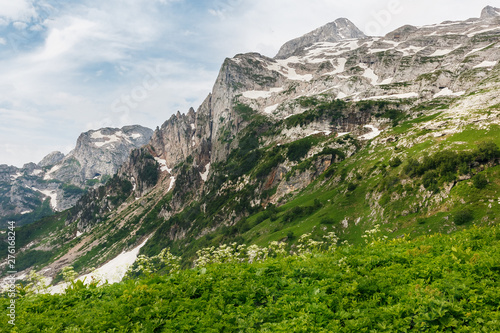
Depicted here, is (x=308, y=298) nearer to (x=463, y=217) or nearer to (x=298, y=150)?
(x=463, y=217)

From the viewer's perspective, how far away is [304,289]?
1157 centimetres

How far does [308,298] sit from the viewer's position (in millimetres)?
10648

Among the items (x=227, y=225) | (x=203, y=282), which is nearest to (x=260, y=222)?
(x=227, y=225)

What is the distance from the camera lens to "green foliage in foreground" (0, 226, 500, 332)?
883cm

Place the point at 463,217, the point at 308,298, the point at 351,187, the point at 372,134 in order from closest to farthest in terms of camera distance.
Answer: the point at 308,298 < the point at 463,217 < the point at 351,187 < the point at 372,134

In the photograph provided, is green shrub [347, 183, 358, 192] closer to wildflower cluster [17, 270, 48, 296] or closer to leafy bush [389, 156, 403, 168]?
leafy bush [389, 156, 403, 168]

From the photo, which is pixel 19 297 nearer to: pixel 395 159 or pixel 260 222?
pixel 395 159

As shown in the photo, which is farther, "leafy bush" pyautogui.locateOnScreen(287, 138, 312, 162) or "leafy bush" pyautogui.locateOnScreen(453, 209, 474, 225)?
"leafy bush" pyautogui.locateOnScreen(287, 138, 312, 162)

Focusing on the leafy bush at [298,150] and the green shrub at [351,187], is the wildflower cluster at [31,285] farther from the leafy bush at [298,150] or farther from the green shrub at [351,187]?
the leafy bush at [298,150]

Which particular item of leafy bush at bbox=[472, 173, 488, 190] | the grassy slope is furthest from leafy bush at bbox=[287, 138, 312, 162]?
leafy bush at bbox=[472, 173, 488, 190]

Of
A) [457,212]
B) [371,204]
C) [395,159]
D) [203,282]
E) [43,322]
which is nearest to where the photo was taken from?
[43,322]

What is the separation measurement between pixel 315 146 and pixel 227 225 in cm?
8402

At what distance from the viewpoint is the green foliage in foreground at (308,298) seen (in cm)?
883

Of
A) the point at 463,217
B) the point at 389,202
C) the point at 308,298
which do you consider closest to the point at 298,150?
the point at 389,202
